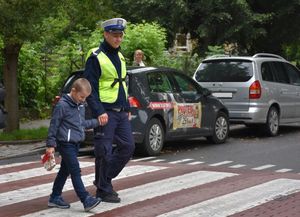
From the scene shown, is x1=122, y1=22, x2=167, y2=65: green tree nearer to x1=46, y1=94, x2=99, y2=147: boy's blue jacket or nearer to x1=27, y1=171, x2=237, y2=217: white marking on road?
x1=27, y1=171, x2=237, y2=217: white marking on road

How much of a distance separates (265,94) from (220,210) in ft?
25.7

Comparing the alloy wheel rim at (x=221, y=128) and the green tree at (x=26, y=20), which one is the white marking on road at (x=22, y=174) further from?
the alloy wheel rim at (x=221, y=128)

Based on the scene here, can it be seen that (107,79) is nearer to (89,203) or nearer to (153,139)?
(89,203)

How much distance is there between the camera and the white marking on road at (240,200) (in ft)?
22.6

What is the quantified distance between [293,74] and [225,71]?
2.33 meters

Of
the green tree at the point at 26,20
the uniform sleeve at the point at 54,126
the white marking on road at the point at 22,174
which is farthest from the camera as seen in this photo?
the green tree at the point at 26,20

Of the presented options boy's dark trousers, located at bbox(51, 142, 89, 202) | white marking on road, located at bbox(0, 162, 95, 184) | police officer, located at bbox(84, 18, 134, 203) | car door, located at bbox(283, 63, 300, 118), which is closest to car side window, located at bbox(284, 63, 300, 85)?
car door, located at bbox(283, 63, 300, 118)

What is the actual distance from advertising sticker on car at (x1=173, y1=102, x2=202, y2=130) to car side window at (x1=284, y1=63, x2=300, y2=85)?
13.3 feet

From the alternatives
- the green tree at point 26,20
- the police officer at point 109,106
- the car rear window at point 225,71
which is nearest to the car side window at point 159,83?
the green tree at point 26,20

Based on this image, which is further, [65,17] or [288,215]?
[65,17]

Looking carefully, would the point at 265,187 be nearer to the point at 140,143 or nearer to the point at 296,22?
the point at 140,143

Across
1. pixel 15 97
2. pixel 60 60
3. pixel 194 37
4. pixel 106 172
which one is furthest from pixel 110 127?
pixel 194 37

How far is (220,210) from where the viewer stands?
6.99 metres

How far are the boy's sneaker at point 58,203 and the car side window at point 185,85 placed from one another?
580 centimetres
